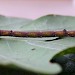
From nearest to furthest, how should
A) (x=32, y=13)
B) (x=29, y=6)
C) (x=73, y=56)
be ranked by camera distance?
1. (x=73, y=56)
2. (x=32, y=13)
3. (x=29, y=6)

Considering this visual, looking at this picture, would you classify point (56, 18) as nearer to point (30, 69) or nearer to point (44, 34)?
point (44, 34)

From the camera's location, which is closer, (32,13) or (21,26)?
(21,26)

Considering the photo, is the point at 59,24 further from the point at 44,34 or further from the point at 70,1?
the point at 70,1

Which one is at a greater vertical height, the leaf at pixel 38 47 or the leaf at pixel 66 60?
the leaf at pixel 38 47

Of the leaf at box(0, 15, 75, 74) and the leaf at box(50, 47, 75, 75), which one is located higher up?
the leaf at box(0, 15, 75, 74)

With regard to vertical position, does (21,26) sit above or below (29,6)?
below

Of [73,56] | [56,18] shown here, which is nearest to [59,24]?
[56,18]

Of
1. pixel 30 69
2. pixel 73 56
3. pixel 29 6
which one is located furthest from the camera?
pixel 29 6
